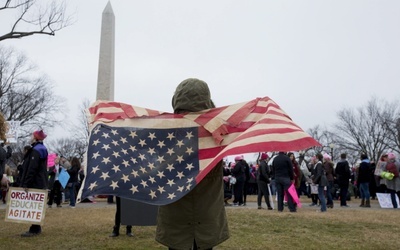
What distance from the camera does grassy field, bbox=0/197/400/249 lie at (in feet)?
22.7

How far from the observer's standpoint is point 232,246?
6.86 meters

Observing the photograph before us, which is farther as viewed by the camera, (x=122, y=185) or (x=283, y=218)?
(x=283, y=218)

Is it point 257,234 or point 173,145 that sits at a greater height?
point 173,145

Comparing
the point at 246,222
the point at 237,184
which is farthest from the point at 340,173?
the point at 246,222

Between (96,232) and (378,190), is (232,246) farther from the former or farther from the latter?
(378,190)

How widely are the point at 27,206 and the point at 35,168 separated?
28.4 inches

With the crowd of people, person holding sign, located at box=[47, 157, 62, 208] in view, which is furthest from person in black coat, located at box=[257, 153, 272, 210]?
person holding sign, located at box=[47, 157, 62, 208]

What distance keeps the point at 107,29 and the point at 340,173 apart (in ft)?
42.1

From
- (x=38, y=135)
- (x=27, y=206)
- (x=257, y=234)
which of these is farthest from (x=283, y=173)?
(x=27, y=206)

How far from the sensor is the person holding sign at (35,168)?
774 centimetres

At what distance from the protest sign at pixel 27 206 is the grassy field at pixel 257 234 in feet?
1.16

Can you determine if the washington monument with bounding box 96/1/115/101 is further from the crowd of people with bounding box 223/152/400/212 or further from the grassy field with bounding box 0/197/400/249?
the grassy field with bounding box 0/197/400/249

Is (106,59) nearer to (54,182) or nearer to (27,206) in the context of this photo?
(54,182)

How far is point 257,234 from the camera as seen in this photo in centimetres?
802
